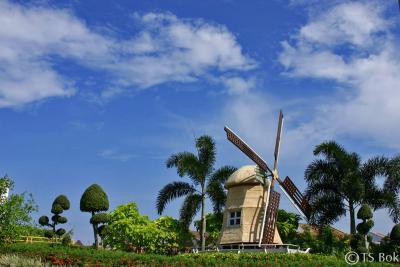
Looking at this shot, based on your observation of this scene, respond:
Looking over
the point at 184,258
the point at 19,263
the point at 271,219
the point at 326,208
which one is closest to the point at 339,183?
the point at 326,208

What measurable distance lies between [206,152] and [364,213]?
11.9 meters

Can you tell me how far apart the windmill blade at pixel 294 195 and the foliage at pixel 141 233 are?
9146mm

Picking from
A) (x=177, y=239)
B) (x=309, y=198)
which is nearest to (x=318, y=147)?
(x=309, y=198)

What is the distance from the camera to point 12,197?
2653cm

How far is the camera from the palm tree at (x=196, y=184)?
131 feet

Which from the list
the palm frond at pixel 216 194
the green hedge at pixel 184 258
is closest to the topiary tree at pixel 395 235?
the green hedge at pixel 184 258

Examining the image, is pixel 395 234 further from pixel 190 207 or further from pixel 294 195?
pixel 190 207

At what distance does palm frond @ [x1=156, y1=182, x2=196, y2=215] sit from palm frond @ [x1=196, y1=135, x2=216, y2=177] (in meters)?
1.60

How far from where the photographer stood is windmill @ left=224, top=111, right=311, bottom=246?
A: 109 ft

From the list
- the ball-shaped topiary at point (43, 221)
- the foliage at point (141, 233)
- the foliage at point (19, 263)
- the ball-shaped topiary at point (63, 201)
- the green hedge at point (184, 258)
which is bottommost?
the foliage at point (19, 263)

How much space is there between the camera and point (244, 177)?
3475 centimetres

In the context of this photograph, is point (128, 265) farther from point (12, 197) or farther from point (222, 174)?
point (222, 174)

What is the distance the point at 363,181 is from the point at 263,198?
28.6 feet

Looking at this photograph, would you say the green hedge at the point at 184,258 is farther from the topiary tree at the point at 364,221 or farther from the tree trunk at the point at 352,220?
the tree trunk at the point at 352,220
